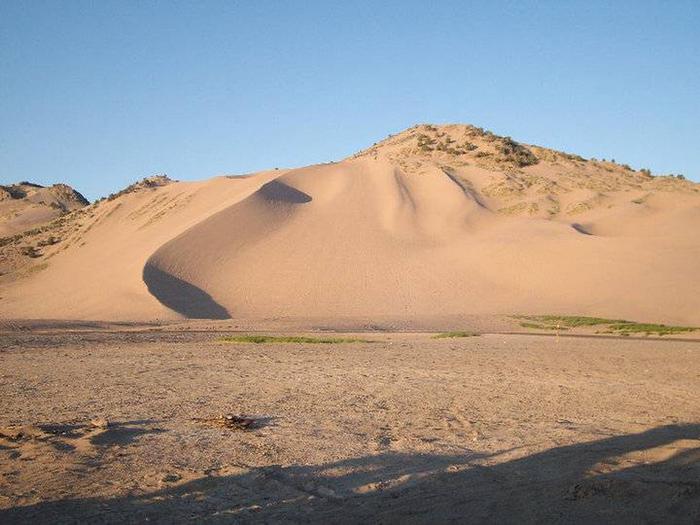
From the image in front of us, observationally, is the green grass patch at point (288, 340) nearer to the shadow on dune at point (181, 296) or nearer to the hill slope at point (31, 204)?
the shadow on dune at point (181, 296)

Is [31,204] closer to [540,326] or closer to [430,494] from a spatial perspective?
[540,326]

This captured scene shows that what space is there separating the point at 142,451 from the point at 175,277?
96.3ft

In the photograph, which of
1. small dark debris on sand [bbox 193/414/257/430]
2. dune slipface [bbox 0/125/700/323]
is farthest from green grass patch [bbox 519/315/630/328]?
small dark debris on sand [bbox 193/414/257/430]

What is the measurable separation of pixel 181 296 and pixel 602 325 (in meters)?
19.2

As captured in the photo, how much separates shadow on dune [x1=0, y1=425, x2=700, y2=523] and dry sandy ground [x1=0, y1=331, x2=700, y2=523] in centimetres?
2

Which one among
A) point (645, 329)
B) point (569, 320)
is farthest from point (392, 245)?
point (645, 329)

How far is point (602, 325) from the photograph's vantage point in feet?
87.6

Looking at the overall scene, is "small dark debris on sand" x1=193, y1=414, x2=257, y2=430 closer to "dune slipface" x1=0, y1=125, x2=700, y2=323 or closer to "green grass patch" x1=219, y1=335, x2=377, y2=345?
"green grass patch" x1=219, y1=335, x2=377, y2=345

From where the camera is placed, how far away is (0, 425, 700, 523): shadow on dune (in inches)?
225

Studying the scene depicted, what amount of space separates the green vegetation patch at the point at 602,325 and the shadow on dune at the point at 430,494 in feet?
60.4

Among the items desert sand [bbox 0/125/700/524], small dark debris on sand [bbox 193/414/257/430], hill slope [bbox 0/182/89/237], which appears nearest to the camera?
desert sand [bbox 0/125/700/524]

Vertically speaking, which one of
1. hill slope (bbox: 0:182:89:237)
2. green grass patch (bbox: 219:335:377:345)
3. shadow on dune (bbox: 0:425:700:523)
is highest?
hill slope (bbox: 0:182:89:237)

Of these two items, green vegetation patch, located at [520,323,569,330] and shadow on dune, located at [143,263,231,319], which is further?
shadow on dune, located at [143,263,231,319]

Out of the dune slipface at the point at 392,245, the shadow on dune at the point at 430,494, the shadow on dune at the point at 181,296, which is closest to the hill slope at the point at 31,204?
the dune slipface at the point at 392,245
